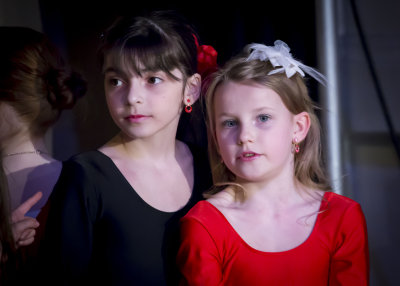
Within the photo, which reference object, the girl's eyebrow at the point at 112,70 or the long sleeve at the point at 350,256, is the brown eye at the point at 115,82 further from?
the long sleeve at the point at 350,256

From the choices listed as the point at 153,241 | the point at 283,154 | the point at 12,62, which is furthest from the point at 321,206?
the point at 12,62

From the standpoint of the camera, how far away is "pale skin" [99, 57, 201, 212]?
851 mm

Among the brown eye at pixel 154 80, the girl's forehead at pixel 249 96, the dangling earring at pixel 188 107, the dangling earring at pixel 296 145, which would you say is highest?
the brown eye at pixel 154 80

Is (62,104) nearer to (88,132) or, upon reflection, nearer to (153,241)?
(88,132)

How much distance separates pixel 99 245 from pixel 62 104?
35 centimetres

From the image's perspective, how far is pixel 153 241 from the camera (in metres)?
0.83

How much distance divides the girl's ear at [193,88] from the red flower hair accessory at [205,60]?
0.08ft

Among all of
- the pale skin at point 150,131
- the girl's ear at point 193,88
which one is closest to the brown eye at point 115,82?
Result: the pale skin at point 150,131

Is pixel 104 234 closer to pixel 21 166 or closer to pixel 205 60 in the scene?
pixel 21 166

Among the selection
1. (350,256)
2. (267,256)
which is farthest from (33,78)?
(350,256)

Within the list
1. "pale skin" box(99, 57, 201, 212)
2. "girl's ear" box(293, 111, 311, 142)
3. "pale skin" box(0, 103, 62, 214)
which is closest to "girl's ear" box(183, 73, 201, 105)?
"pale skin" box(99, 57, 201, 212)

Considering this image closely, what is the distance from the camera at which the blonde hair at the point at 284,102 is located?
836 mm

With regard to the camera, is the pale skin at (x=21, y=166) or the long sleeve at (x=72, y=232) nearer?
the long sleeve at (x=72, y=232)

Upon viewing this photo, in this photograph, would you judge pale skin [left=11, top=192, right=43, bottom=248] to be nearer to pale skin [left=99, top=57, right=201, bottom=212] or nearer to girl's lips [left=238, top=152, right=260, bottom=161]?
pale skin [left=99, top=57, right=201, bottom=212]
